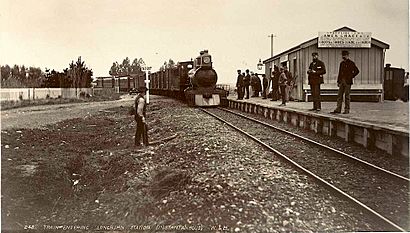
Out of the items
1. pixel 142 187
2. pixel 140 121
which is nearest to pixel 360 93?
pixel 140 121

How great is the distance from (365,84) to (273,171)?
4.16 metres

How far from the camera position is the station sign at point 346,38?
413 centimetres

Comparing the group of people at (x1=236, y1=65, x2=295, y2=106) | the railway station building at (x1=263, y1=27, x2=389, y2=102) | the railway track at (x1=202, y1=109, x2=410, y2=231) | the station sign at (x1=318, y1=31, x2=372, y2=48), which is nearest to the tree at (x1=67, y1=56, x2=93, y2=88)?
the railway track at (x1=202, y1=109, x2=410, y2=231)

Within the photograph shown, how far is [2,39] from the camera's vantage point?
332 centimetres

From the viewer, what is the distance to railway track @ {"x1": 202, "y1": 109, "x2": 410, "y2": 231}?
117 inches

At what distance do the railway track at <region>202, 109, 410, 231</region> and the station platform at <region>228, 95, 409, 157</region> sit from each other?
38 cm

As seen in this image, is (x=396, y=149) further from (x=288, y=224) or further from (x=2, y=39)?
(x=2, y=39)

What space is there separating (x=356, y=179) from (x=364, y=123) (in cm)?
119

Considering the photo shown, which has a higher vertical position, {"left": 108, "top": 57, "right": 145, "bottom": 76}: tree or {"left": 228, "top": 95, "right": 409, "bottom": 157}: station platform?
{"left": 108, "top": 57, "right": 145, "bottom": 76}: tree

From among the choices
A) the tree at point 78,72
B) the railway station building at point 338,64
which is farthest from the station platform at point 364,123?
the tree at point 78,72

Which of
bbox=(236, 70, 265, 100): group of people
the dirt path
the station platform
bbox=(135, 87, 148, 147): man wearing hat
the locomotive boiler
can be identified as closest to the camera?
bbox=(135, 87, 148, 147): man wearing hat

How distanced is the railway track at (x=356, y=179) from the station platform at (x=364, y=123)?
378 mm

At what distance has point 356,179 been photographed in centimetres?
369

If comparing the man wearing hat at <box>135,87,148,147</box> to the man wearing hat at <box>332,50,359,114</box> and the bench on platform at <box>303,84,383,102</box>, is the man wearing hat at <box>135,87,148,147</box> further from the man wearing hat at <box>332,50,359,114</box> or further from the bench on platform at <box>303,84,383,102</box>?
the bench on platform at <box>303,84,383,102</box>
